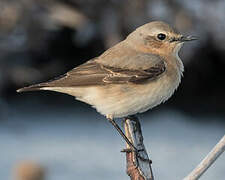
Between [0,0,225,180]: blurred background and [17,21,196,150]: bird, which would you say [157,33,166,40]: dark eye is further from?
[0,0,225,180]: blurred background

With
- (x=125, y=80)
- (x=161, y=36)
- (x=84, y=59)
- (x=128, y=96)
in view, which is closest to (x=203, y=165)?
A: (x=128, y=96)

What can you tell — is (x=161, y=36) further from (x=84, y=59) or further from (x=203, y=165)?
(x=84, y=59)

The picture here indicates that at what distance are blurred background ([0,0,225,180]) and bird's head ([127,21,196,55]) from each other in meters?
2.98

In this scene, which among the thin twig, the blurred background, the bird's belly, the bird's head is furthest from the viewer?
the blurred background

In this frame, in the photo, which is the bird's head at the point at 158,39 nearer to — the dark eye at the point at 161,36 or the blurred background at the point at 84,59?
the dark eye at the point at 161,36

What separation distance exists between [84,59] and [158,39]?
4.10 metres

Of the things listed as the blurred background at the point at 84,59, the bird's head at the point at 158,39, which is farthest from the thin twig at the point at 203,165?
the blurred background at the point at 84,59

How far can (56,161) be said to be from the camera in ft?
29.0

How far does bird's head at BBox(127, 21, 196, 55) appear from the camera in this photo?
6.27 metres

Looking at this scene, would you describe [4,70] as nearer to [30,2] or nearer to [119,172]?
[30,2]

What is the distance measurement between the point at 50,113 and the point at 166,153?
6.39 ft

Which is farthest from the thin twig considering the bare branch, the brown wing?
the brown wing

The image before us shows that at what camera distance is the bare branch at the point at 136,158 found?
5.08m

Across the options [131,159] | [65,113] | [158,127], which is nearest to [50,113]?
[65,113]
